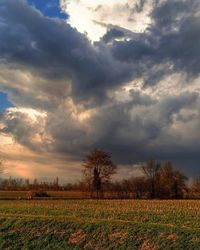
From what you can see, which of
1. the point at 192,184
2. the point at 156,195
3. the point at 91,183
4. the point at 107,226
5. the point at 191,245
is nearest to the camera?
the point at 191,245

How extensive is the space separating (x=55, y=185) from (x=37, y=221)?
139 meters

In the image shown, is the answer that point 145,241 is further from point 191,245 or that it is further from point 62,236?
point 62,236

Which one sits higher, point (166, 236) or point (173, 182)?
point (173, 182)

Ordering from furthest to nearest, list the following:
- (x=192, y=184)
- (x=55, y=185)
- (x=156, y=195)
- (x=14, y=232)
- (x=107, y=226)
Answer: (x=55, y=185) < (x=192, y=184) < (x=156, y=195) < (x=14, y=232) < (x=107, y=226)

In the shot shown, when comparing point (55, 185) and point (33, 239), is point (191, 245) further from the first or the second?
point (55, 185)

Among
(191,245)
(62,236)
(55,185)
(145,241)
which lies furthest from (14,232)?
(55,185)

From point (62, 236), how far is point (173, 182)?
80760 millimetres

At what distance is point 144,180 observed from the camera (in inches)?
4380

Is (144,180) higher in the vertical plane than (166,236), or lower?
higher

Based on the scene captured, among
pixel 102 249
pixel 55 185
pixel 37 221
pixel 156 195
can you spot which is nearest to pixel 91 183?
pixel 156 195

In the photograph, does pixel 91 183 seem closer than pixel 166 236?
No

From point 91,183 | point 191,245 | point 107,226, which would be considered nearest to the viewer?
point 191,245

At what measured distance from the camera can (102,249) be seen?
90.0 feet

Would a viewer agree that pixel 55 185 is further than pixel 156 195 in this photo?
Yes
